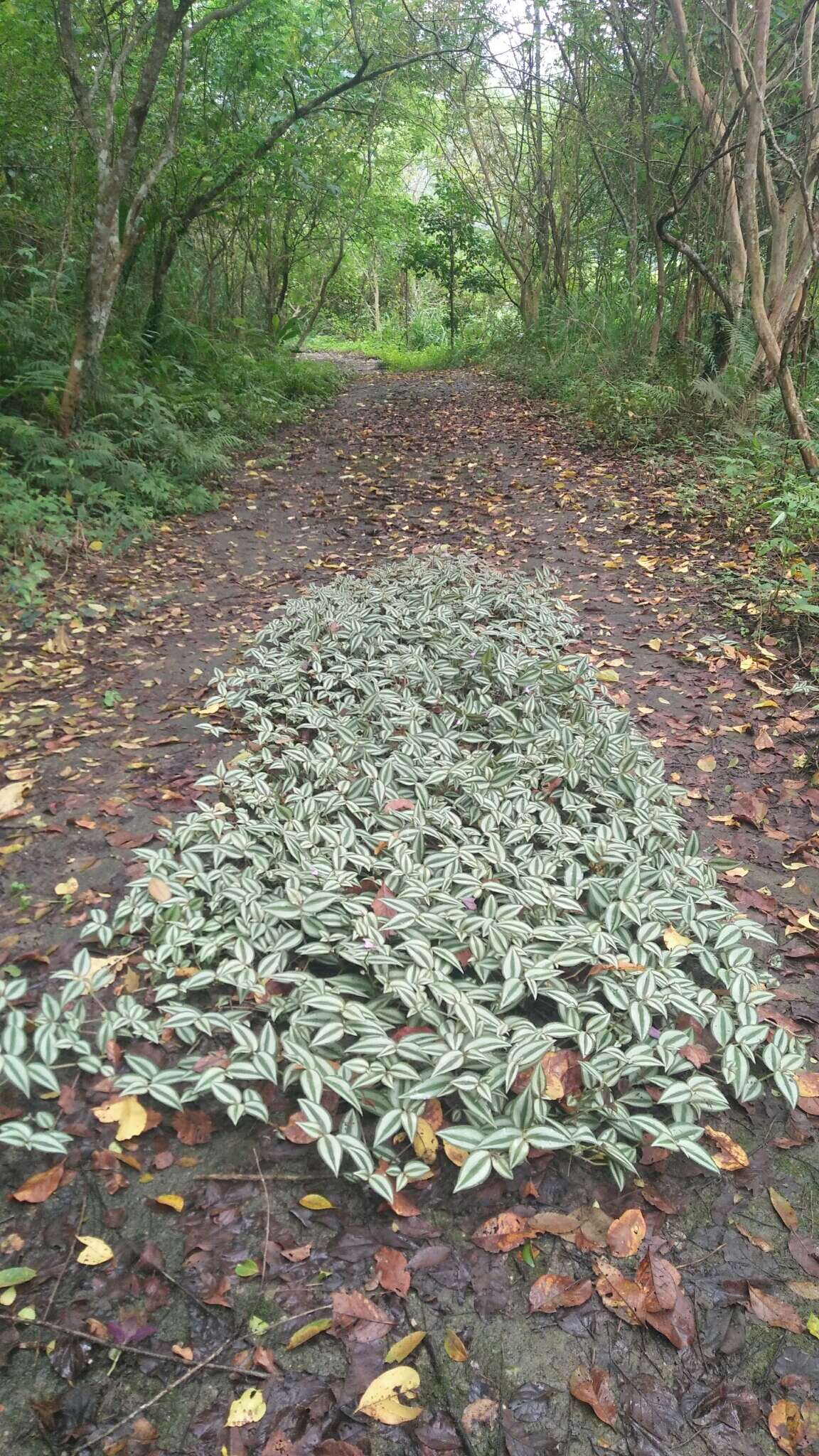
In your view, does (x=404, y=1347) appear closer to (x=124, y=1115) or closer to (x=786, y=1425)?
(x=786, y=1425)

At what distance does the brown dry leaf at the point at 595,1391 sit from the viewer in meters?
1.53

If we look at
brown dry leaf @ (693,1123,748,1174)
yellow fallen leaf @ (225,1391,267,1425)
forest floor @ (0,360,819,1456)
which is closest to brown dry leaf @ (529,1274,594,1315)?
forest floor @ (0,360,819,1456)

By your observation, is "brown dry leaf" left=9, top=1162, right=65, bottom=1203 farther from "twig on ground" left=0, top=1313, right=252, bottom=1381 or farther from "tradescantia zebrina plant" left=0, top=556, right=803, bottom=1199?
"twig on ground" left=0, top=1313, right=252, bottom=1381

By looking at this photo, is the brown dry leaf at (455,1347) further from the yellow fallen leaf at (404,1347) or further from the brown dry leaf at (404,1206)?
the brown dry leaf at (404,1206)

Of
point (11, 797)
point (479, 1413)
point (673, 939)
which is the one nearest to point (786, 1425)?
point (479, 1413)

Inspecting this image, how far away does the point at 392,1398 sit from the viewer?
1545 mm

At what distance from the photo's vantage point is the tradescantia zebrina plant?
1.97 m

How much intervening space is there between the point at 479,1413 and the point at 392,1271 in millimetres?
304

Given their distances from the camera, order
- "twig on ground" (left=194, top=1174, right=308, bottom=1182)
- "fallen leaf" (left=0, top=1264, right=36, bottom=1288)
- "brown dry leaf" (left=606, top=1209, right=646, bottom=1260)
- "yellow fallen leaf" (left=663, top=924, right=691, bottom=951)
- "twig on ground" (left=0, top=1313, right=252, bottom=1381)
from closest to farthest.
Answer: "twig on ground" (left=0, top=1313, right=252, bottom=1381), "fallen leaf" (left=0, top=1264, right=36, bottom=1288), "brown dry leaf" (left=606, top=1209, right=646, bottom=1260), "twig on ground" (left=194, top=1174, right=308, bottom=1182), "yellow fallen leaf" (left=663, top=924, right=691, bottom=951)

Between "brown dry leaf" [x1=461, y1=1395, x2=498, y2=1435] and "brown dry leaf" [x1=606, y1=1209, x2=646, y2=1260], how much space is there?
41 centimetres

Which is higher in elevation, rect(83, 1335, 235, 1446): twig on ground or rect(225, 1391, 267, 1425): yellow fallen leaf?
Answer: rect(83, 1335, 235, 1446): twig on ground

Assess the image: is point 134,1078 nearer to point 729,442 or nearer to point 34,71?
point 729,442

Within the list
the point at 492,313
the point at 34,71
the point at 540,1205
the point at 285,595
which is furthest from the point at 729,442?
the point at 492,313

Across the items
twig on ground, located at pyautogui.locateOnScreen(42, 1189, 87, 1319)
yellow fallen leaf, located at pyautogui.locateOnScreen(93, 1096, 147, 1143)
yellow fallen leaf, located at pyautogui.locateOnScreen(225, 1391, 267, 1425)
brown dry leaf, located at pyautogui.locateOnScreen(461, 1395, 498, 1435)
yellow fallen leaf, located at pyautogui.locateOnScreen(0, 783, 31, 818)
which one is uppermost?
yellow fallen leaf, located at pyautogui.locateOnScreen(0, 783, 31, 818)
